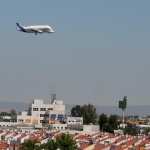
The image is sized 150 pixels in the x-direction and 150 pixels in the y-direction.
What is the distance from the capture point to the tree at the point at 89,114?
159 metres

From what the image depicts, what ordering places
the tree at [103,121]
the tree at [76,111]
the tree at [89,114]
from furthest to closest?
the tree at [76,111] → the tree at [89,114] → the tree at [103,121]

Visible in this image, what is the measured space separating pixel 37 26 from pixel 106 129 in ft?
246

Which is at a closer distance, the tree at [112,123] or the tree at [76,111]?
the tree at [112,123]

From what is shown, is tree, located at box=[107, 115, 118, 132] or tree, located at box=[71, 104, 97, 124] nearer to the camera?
tree, located at box=[107, 115, 118, 132]

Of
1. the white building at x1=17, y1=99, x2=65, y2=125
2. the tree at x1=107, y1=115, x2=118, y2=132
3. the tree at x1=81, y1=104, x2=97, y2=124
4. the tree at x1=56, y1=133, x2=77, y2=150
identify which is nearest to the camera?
the tree at x1=56, y1=133, x2=77, y2=150

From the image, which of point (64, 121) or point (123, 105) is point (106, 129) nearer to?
point (64, 121)

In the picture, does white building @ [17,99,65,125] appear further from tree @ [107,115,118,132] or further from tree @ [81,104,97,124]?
tree @ [107,115,118,132]

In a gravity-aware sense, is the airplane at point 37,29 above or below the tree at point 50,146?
above

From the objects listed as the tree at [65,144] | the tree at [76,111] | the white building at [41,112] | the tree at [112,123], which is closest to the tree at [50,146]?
the tree at [65,144]

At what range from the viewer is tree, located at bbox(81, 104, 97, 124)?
15888 centimetres

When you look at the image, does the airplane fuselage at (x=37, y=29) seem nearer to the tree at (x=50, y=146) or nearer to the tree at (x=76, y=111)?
the tree at (x=50, y=146)

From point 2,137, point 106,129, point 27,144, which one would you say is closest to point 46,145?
point 27,144

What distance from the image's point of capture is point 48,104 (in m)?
170

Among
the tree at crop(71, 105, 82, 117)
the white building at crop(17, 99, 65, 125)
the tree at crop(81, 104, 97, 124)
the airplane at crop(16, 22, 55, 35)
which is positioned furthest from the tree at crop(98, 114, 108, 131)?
the airplane at crop(16, 22, 55, 35)
